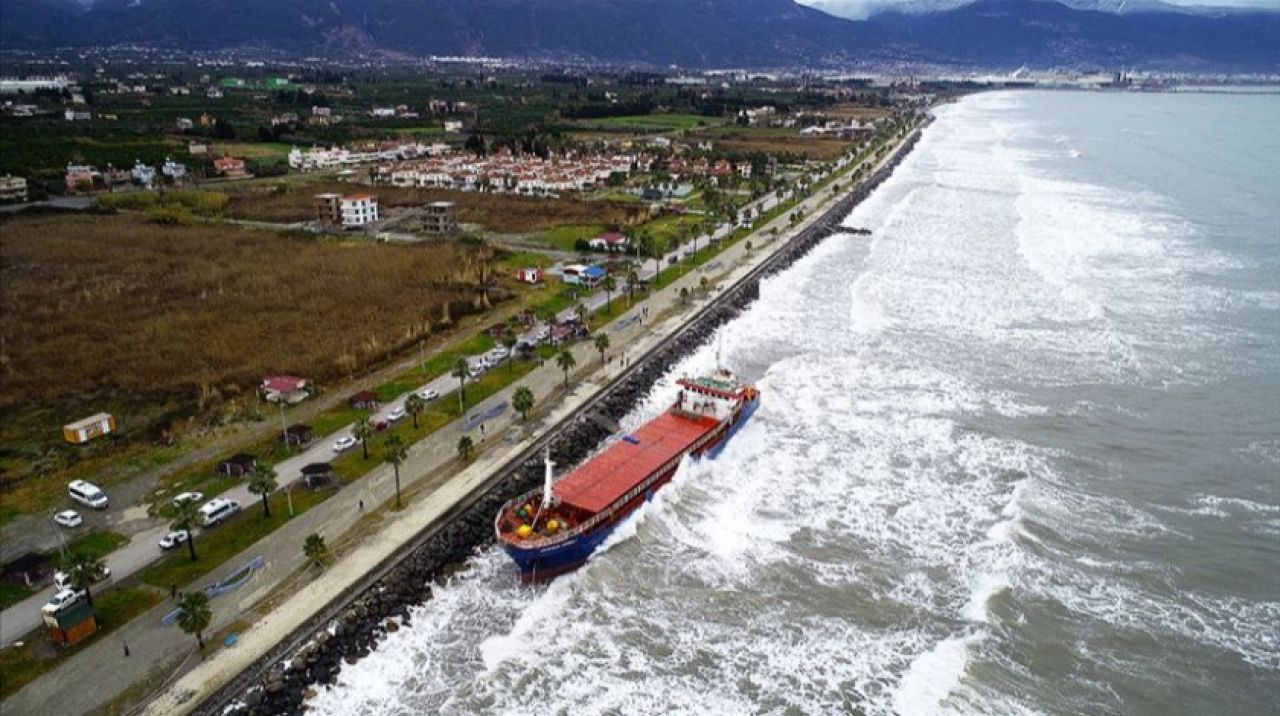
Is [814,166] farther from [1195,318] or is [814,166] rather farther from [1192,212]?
[1195,318]

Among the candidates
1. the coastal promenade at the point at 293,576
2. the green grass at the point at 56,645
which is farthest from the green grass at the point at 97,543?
the coastal promenade at the point at 293,576

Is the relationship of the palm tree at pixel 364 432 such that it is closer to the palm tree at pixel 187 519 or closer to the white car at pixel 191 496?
the white car at pixel 191 496

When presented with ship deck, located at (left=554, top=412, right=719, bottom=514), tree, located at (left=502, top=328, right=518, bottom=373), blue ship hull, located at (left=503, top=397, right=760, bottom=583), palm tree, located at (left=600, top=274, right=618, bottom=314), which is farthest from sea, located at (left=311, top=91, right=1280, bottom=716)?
palm tree, located at (left=600, top=274, right=618, bottom=314)

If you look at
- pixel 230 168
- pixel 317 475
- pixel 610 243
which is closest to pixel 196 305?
pixel 317 475

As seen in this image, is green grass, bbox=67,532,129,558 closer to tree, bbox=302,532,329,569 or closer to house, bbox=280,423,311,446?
tree, bbox=302,532,329,569

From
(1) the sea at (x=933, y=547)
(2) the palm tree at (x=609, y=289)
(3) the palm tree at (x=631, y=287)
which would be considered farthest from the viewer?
(3) the palm tree at (x=631, y=287)

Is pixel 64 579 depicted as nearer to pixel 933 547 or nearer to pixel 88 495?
pixel 88 495
